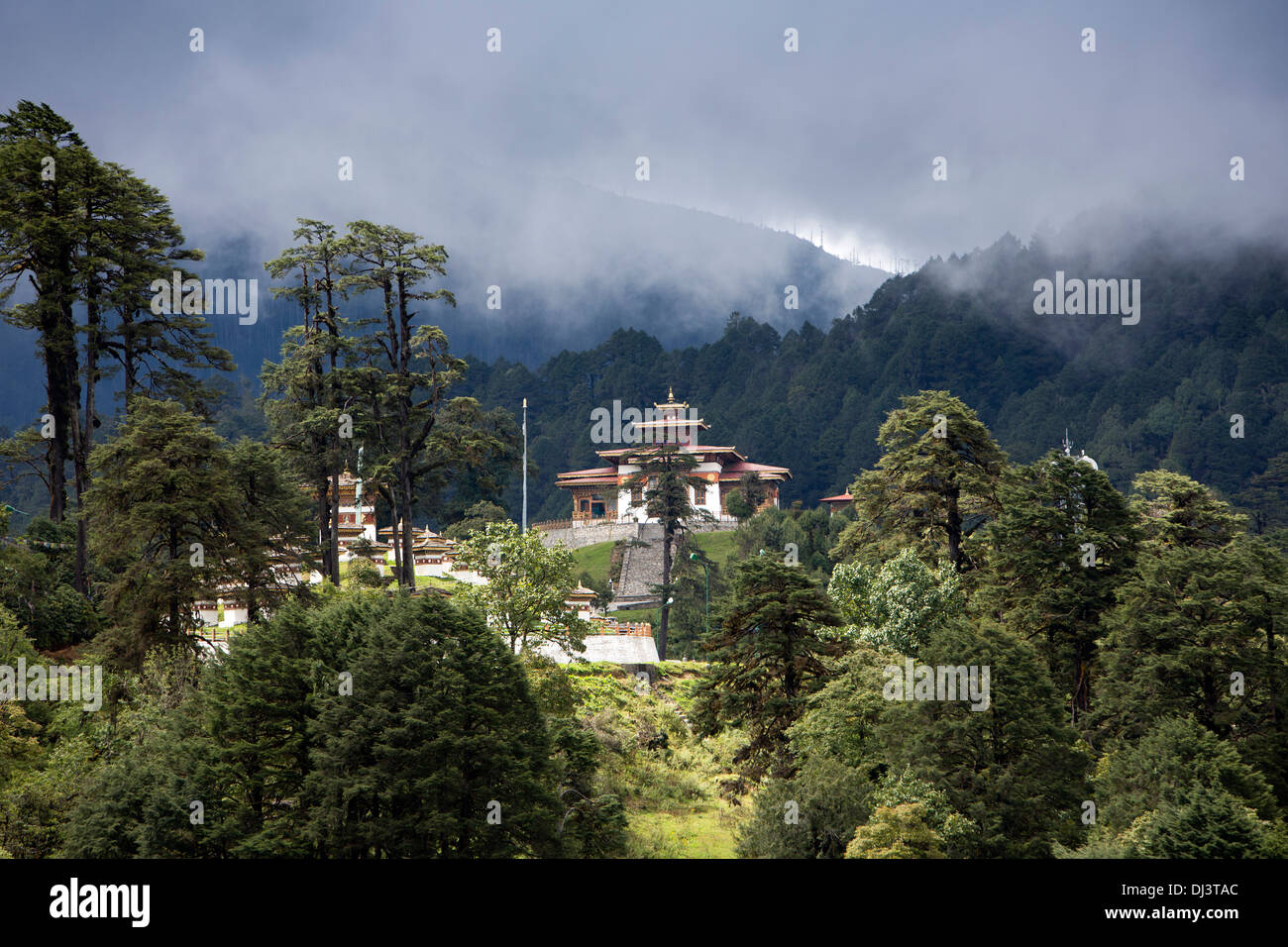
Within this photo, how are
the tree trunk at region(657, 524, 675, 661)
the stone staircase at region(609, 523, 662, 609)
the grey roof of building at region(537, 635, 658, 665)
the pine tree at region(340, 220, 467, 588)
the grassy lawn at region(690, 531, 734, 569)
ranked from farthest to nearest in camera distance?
1. the grassy lawn at region(690, 531, 734, 569)
2. the stone staircase at region(609, 523, 662, 609)
3. the tree trunk at region(657, 524, 675, 661)
4. the grey roof of building at region(537, 635, 658, 665)
5. the pine tree at region(340, 220, 467, 588)

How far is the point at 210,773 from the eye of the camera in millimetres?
17812

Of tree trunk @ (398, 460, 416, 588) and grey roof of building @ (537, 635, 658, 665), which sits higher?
tree trunk @ (398, 460, 416, 588)

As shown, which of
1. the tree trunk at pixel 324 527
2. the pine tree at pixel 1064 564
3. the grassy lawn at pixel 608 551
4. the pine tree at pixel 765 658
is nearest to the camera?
the pine tree at pixel 765 658

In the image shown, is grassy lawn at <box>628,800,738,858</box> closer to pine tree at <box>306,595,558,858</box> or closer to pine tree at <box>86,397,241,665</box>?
pine tree at <box>306,595,558,858</box>

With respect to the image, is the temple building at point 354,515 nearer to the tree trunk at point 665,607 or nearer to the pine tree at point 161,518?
the tree trunk at point 665,607

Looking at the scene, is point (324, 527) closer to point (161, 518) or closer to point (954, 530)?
point (161, 518)

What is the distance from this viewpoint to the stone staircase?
5800 centimetres

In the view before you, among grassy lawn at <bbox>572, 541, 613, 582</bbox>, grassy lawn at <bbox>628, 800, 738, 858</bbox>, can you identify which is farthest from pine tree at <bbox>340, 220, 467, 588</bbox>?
grassy lawn at <bbox>572, 541, 613, 582</bbox>

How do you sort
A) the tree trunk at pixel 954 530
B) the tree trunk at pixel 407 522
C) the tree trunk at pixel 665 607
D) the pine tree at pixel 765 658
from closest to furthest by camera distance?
the pine tree at pixel 765 658 → the tree trunk at pixel 407 522 → the tree trunk at pixel 954 530 → the tree trunk at pixel 665 607

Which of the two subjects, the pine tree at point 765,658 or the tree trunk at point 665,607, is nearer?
the pine tree at point 765,658

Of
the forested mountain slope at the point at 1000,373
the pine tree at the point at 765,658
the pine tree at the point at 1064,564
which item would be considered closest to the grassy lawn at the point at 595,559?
the forested mountain slope at the point at 1000,373

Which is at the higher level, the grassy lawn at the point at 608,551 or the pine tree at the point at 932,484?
the pine tree at the point at 932,484

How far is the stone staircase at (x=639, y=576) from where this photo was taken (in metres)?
58.0
